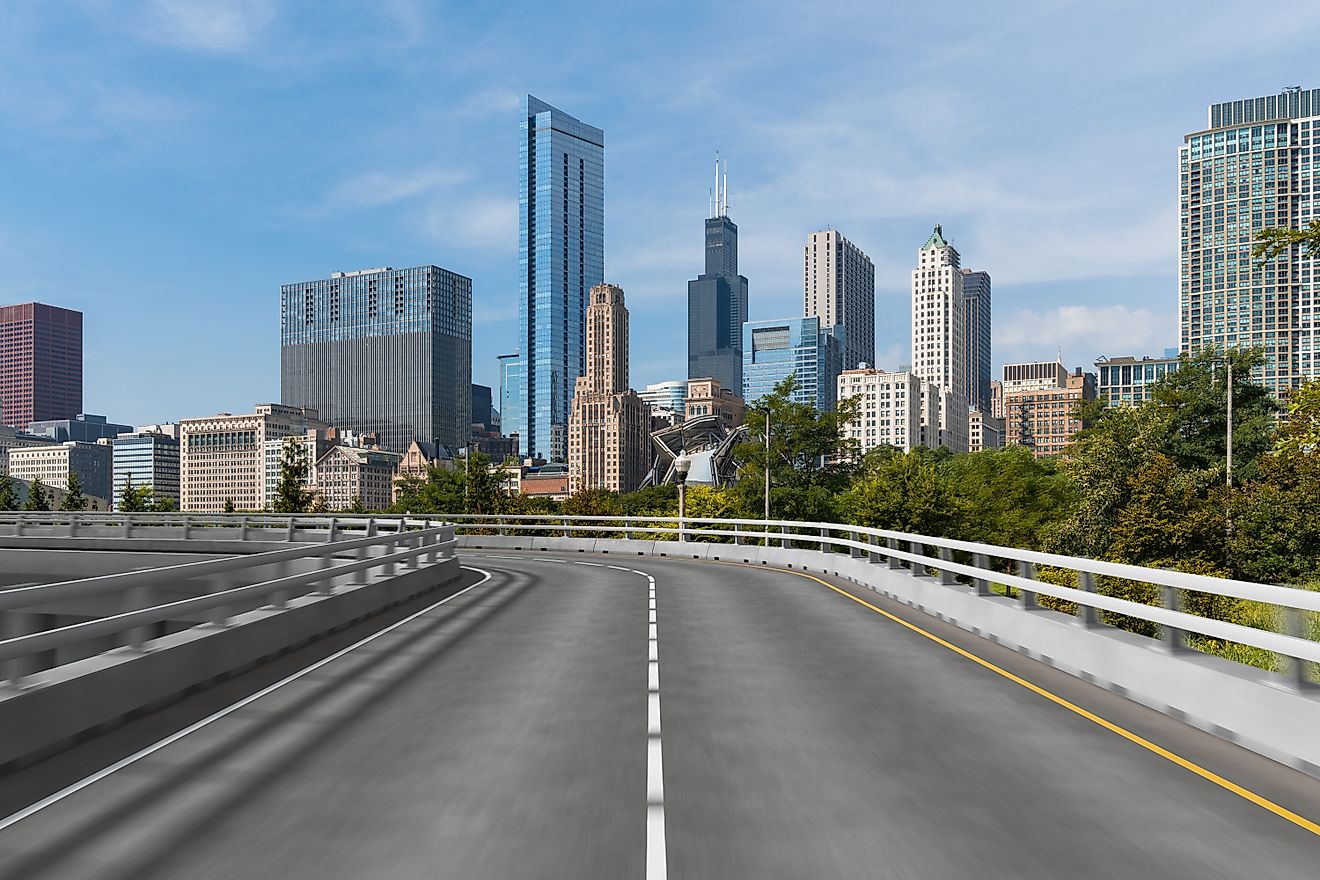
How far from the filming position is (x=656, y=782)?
6.99 metres

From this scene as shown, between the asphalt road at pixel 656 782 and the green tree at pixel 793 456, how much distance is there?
61.3 meters

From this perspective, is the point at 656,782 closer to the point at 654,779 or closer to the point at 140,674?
the point at 654,779

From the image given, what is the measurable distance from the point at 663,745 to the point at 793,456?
229 feet

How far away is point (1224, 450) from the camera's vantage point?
73.2 metres

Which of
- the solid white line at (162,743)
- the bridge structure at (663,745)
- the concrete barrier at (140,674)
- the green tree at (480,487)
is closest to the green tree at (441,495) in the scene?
the green tree at (480,487)

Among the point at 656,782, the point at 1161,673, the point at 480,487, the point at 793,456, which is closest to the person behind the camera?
the point at 656,782

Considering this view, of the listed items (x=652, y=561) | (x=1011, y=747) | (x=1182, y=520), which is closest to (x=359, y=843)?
(x=1011, y=747)

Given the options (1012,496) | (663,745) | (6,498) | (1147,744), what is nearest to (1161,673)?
(1147,744)

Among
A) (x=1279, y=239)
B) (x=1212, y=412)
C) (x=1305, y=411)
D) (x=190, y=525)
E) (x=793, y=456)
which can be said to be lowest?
(x=190, y=525)

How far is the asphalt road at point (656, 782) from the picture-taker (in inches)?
216

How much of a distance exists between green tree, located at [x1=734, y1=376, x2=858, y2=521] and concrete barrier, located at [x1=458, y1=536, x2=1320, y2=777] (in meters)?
54.7

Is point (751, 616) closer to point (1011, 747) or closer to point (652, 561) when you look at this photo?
point (1011, 747)

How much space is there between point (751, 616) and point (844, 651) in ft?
13.6

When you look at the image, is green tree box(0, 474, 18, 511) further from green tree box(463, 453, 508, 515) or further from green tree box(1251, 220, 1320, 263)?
green tree box(1251, 220, 1320, 263)
